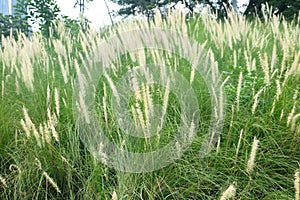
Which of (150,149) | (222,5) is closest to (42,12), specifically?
(150,149)

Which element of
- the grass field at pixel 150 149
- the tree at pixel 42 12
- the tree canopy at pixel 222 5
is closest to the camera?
the grass field at pixel 150 149

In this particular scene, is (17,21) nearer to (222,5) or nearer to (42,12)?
(42,12)

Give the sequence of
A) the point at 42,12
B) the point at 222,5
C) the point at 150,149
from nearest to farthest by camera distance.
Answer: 1. the point at 150,149
2. the point at 42,12
3. the point at 222,5

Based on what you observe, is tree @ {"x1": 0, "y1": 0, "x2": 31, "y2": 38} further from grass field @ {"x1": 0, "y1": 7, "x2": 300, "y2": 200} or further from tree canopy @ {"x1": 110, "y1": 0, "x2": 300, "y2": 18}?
grass field @ {"x1": 0, "y1": 7, "x2": 300, "y2": 200}

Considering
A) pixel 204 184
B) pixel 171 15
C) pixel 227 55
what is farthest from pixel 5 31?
pixel 204 184

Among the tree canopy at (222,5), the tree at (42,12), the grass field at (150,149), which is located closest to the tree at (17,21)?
the tree at (42,12)

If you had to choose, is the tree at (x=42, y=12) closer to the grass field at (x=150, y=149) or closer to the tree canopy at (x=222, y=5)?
the tree canopy at (x=222, y=5)

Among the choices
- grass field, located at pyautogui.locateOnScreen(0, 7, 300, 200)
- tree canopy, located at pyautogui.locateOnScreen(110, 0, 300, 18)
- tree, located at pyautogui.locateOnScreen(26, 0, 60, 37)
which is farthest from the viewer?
tree canopy, located at pyautogui.locateOnScreen(110, 0, 300, 18)

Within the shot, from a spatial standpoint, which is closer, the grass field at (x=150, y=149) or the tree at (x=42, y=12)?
the grass field at (x=150, y=149)

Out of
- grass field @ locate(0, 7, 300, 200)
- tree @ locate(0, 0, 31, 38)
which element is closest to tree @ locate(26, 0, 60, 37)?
tree @ locate(0, 0, 31, 38)

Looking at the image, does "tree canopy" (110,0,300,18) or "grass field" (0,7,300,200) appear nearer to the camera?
"grass field" (0,7,300,200)

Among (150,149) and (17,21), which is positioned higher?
(17,21)

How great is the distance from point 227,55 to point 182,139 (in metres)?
1.34

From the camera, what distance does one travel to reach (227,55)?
2.63 m
